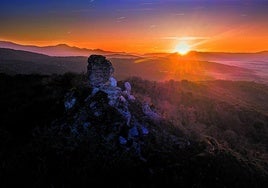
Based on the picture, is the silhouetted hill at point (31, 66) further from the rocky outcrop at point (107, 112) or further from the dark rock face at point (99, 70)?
the rocky outcrop at point (107, 112)

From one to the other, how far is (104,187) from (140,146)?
247cm

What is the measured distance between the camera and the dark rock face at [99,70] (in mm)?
15359

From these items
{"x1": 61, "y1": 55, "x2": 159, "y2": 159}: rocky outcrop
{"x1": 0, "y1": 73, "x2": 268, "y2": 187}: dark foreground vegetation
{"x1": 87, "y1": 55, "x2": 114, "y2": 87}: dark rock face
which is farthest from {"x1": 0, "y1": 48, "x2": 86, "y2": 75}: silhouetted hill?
{"x1": 0, "y1": 73, "x2": 268, "y2": 187}: dark foreground vegetation

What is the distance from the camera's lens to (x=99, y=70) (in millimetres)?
15438

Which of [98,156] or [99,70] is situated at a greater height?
[99,70]

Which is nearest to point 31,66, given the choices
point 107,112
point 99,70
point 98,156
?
point 99,70

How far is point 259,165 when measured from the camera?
13578 mm

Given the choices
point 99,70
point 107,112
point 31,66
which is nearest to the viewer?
point 107,112

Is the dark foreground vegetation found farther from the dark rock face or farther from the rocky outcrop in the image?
the dark rock face

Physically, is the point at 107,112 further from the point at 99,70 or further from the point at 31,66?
the point at 31,66

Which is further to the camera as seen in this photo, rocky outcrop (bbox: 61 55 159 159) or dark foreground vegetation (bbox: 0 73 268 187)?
rocky outcrop (bbox: 61 55 159 159)

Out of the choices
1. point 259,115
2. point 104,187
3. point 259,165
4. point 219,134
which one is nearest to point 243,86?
point 259,115

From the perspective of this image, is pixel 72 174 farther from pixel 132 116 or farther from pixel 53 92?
pixel 53 92

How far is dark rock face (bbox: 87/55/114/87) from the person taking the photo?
15359mm
